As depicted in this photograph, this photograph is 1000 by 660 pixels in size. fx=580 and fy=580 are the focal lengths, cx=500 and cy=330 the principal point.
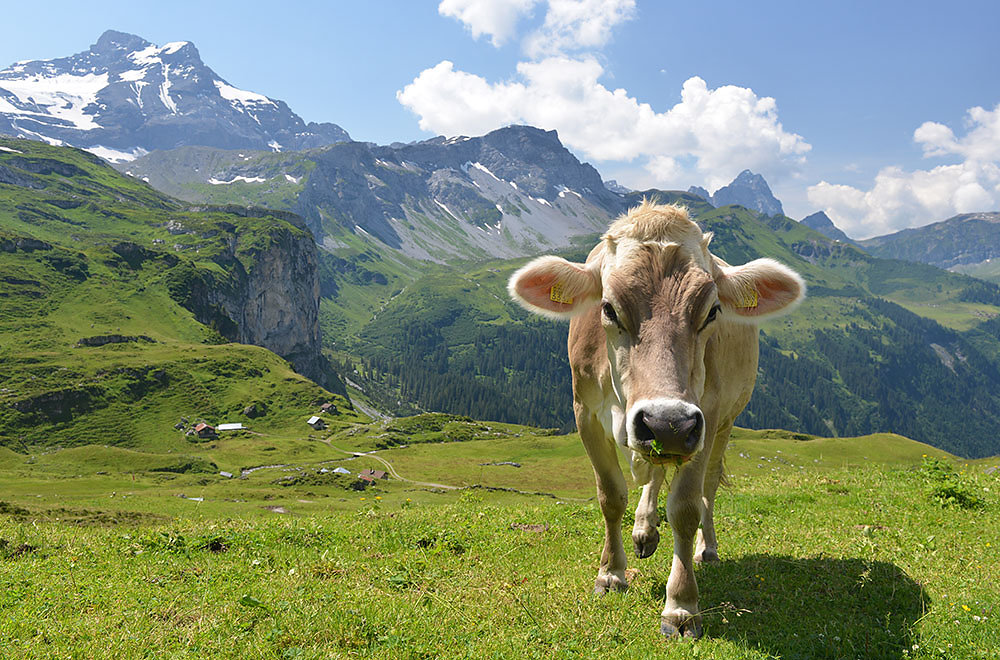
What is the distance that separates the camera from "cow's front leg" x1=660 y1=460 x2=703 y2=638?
22.7 feet

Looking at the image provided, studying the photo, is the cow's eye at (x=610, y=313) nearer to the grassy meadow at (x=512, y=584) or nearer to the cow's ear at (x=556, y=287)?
the cow's ear at (x=556, y=287)

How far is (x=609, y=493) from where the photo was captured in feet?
27.4

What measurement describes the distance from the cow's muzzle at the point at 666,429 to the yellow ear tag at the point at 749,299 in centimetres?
249

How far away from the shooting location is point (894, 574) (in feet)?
27.6

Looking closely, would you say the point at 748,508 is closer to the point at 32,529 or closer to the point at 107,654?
the point at 107,654

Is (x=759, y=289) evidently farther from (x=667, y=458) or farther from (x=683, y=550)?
(x=683, y=550)

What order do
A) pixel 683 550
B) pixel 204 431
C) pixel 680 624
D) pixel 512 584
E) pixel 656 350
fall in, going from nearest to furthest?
pixel 656 350 → pixel 680 624 → pixel 683 550 → pixel 512 584 → pixel 204 431

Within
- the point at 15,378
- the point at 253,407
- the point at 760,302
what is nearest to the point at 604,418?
the point at 760,302

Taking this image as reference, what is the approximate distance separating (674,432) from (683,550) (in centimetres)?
268

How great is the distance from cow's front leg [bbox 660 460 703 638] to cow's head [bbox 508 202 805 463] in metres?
1.11

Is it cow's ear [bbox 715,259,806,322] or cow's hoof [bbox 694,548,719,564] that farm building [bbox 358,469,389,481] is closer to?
cow's hoof [bbox 694,548,719,564]

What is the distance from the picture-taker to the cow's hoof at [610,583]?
822 centimetres

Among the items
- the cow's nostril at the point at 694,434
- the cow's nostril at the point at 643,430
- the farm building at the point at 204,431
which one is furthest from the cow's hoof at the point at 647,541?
the farm building at the point at 204,431

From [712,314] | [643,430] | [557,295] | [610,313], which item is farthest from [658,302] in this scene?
[557,295]
